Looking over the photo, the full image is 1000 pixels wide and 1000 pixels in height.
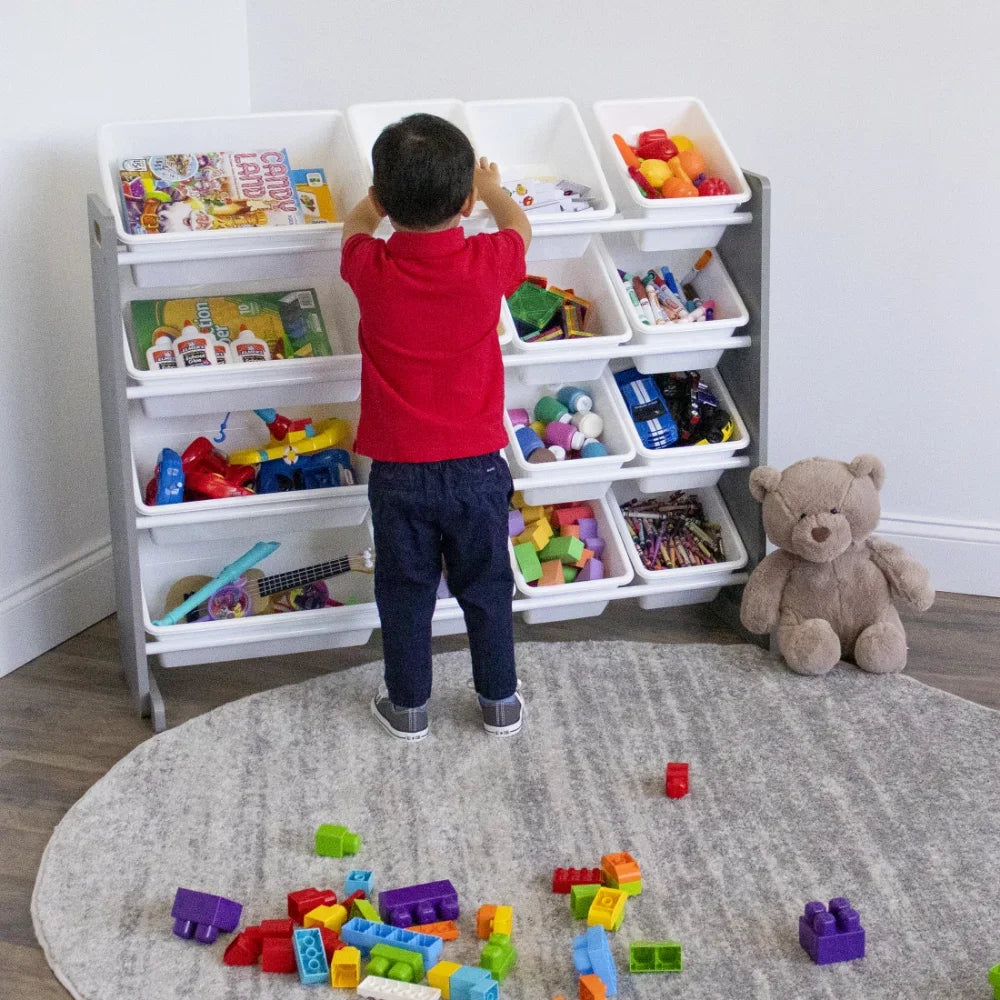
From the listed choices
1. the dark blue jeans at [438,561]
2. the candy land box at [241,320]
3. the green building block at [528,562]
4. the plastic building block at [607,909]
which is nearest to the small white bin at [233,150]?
the candy land box at [241,320]

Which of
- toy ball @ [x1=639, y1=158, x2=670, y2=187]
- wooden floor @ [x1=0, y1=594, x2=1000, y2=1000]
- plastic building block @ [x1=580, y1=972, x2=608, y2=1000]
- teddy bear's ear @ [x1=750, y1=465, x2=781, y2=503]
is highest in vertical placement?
toy ball @ [x1=639, y1=158, x2=670, y2=187]

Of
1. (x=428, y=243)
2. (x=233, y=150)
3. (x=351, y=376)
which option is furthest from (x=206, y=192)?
(x=428, y=243)

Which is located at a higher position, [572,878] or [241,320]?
[241,320]

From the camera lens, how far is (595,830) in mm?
1831

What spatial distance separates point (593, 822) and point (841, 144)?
1379mm

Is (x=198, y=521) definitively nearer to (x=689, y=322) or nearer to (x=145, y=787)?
(x=145, y=787)

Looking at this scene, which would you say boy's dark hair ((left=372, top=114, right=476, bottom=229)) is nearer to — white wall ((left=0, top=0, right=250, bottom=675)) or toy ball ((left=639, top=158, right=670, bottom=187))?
toy ball ((left=639, top=158, right=670, bottom=187))

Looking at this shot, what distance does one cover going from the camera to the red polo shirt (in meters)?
1.84

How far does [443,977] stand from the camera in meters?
1.52

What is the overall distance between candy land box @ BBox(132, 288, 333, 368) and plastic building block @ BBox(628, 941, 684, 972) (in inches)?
42.2

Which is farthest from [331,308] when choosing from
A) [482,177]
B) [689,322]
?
[689,322]

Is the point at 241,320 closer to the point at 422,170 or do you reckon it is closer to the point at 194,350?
the point at 194,350

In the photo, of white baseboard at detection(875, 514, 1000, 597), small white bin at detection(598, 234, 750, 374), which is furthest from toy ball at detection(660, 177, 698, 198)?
white baseboard at detection(875, 514, 1000, 597)

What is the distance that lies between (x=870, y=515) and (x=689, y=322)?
45 centimetres
